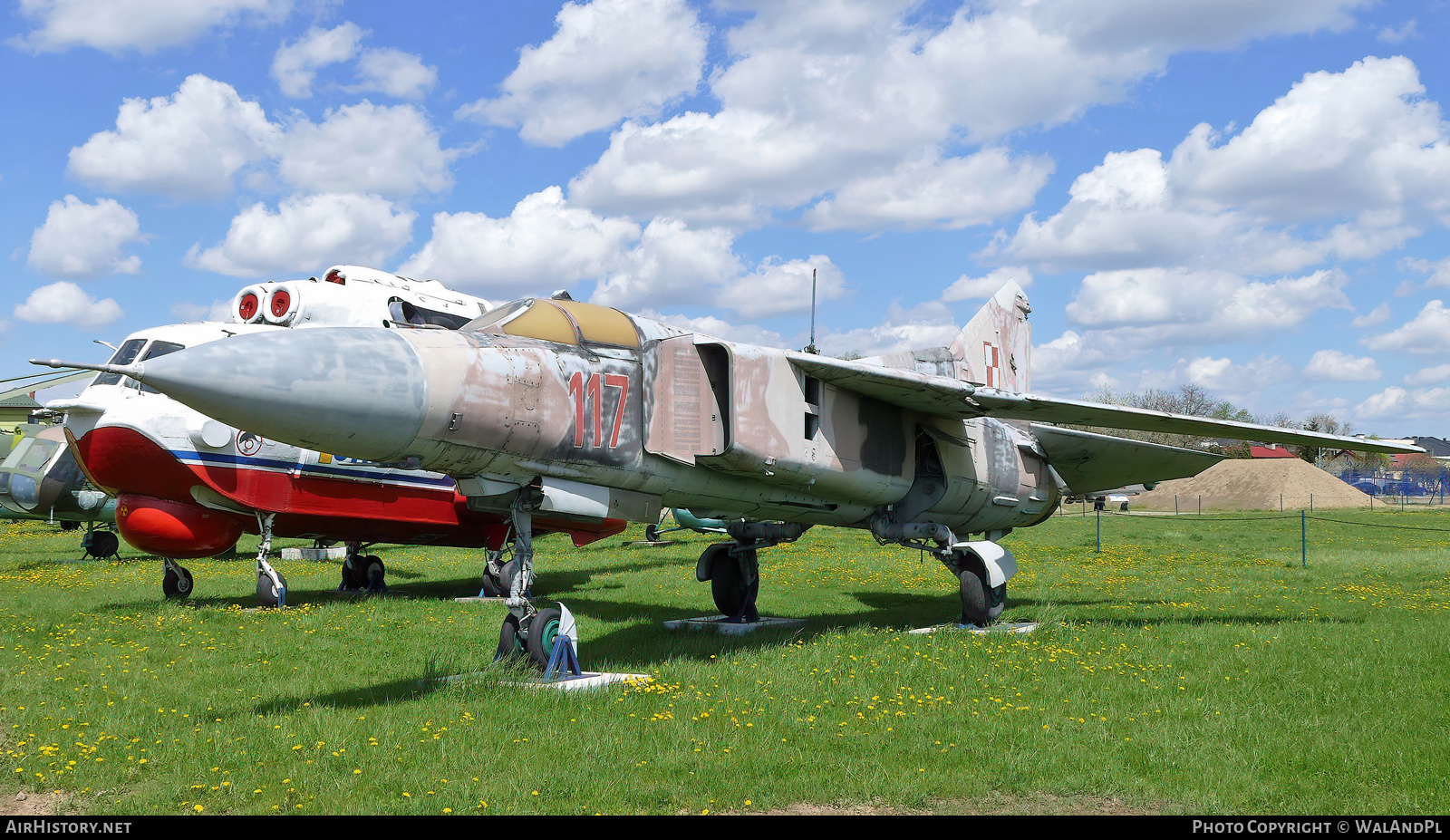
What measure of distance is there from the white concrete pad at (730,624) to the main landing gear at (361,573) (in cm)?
641

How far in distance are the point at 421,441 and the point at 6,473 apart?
2328cm

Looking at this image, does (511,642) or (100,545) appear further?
(100,545)

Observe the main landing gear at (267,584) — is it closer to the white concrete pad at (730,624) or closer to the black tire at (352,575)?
the black tire at (352,575)

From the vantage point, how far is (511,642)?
8.41m

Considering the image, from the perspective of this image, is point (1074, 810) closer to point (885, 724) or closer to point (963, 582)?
point (885, 724)

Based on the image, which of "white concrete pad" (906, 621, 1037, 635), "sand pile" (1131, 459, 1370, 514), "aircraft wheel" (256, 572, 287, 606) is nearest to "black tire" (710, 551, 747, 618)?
"white concrete pad" (906, 621, 1037, 635)

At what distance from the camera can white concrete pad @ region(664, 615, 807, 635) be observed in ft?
39.5

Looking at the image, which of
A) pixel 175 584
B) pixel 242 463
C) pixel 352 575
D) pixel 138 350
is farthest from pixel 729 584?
pixel 138 350

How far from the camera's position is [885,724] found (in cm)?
698

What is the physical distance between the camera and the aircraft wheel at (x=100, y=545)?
23594 mm

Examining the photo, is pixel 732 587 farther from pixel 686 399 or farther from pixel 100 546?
pixel 100 546

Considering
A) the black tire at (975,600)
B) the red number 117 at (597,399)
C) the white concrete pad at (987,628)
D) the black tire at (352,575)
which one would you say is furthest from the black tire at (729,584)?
the black tire at (352,575)

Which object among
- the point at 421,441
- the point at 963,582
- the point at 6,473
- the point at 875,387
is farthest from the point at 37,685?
the point at 6,473

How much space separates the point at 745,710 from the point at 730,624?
5.03 meters
